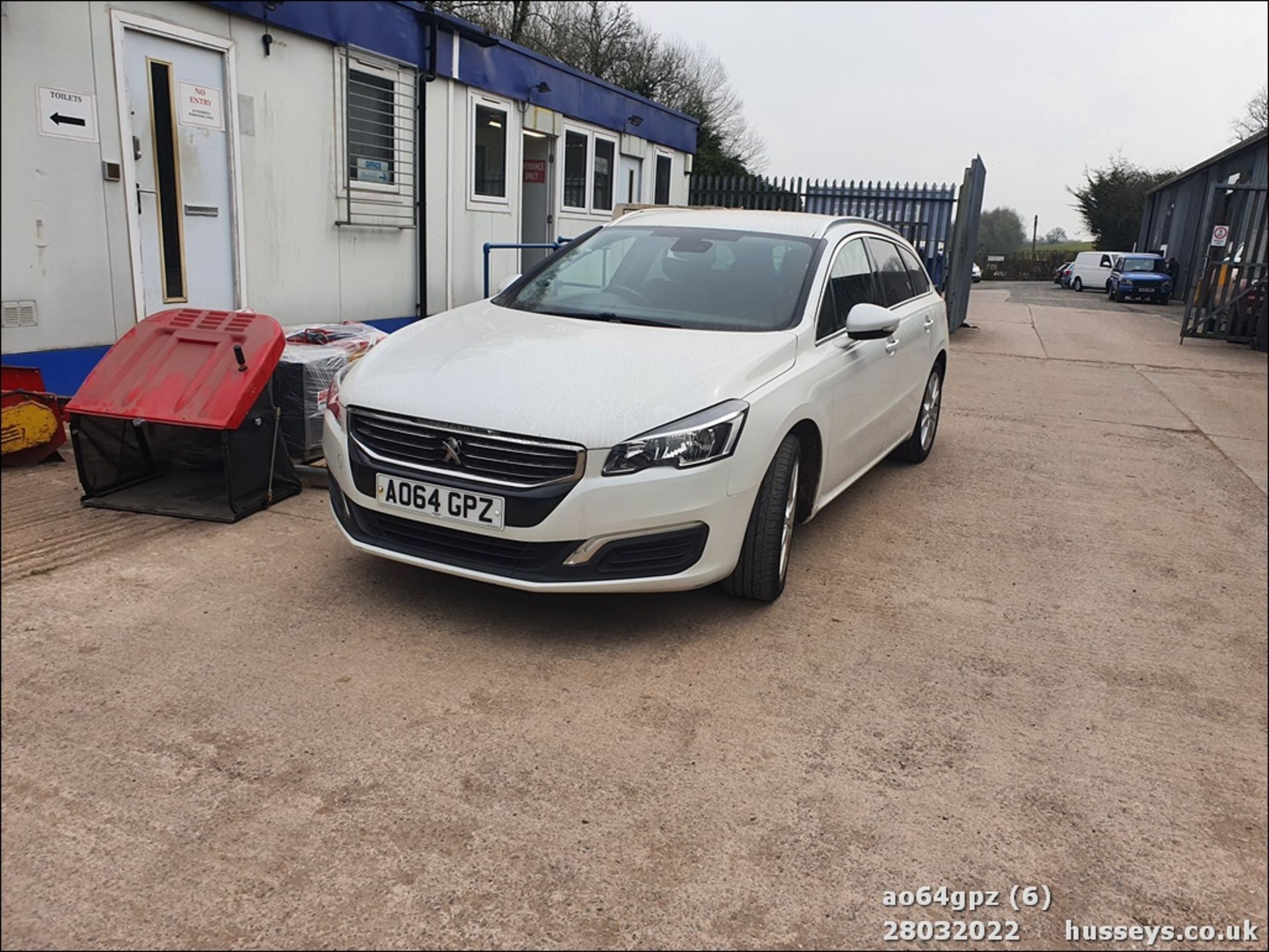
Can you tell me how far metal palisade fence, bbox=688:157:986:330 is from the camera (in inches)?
630

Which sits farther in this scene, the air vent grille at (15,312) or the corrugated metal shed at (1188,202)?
the corrugated metal shed at (1188,202)

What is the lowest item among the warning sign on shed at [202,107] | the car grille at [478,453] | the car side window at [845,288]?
the car grille at [478,453]

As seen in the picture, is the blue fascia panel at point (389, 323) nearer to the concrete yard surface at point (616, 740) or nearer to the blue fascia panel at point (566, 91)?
the blue fascia panel at point (566, 91)

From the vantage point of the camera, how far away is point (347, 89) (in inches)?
301

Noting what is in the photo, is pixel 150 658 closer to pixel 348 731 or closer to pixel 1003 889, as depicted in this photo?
pixel 348 731

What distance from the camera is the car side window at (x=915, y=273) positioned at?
19.7 feet

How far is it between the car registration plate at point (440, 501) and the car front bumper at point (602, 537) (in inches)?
1.1

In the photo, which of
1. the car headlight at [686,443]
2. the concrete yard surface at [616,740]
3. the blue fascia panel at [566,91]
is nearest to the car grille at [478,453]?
the car headlight at [686,443]

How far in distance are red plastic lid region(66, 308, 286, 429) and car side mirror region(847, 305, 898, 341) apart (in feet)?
8.38

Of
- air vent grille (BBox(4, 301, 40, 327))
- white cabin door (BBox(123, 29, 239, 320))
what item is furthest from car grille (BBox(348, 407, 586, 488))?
white cabin door (BBox(123, 29, 239, 320))

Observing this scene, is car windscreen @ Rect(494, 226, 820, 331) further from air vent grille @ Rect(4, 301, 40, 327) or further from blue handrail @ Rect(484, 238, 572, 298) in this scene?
blue handrail @ Rect(484, 238, 572, 298)

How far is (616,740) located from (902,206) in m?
16.5

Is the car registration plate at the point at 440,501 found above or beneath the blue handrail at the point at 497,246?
beneath

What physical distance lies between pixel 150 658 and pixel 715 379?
80.2 inches
